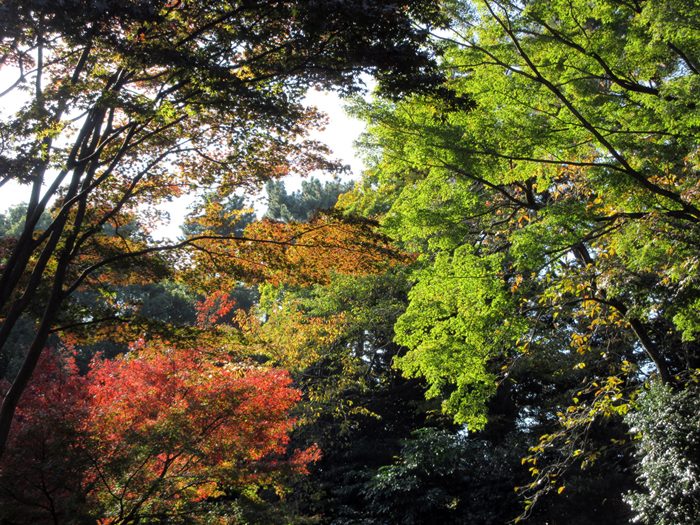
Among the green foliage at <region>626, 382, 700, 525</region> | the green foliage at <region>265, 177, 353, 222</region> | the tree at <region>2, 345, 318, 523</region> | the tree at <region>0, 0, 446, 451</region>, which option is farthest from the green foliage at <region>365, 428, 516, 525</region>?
the green foliage at <region>265, 177, 353, 222</region>

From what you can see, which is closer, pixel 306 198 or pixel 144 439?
pixel 144 439

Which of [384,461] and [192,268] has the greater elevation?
[192,268]

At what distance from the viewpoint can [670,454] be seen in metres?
6.79

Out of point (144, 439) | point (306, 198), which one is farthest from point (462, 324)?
point (306, 198)

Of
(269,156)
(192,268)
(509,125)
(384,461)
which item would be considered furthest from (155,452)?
(384,461)

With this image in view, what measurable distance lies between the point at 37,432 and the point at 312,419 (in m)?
7.65

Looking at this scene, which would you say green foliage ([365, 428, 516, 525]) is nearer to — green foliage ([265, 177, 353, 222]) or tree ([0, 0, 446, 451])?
tree ([0, 0, 446, 451])

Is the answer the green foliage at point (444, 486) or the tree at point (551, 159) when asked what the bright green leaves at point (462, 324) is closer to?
the tree at point (551, 159)

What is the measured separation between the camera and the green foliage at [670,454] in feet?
A: 21.5

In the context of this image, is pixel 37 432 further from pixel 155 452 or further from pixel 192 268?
pixel 192 268

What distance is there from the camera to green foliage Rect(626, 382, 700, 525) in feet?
21.5

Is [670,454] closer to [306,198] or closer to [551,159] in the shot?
[551,159]

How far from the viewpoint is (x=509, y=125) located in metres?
6.27

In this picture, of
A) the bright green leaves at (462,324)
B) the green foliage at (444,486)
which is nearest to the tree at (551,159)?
the bright green leaves at (462,324)
